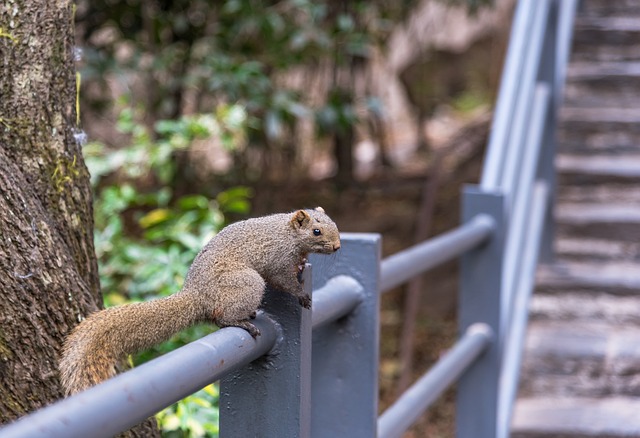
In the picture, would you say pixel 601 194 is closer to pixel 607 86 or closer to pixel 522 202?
pixel 607 86

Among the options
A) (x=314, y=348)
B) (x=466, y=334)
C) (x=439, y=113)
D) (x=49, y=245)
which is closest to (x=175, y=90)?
(x=466, y=334)

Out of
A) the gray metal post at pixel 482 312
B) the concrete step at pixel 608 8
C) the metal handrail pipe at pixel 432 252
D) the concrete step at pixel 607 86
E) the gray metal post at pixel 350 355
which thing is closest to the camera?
the gray metal post at pixel 350 355

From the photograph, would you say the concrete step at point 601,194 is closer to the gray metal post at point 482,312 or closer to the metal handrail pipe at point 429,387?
the gray metal post at point 482,312

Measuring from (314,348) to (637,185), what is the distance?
238cm

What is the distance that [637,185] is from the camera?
390cm

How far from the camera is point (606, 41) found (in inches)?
181

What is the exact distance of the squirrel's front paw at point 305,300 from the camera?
1.44 meters

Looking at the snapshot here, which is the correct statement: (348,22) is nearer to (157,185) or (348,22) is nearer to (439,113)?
(157,185)

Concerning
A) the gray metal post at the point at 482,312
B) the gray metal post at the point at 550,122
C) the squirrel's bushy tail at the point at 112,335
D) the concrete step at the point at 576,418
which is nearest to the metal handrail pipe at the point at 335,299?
the squirrel's bushy tail at the point at 112,335

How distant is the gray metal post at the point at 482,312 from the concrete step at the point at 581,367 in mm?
424

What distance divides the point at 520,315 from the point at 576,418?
1.37ft

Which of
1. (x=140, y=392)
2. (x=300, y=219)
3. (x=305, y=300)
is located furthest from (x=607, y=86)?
(x=140, y=392)

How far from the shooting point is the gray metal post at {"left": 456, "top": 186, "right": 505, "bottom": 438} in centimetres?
278

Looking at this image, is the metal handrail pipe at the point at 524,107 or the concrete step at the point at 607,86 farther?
the concrete step at the point at 607,86
